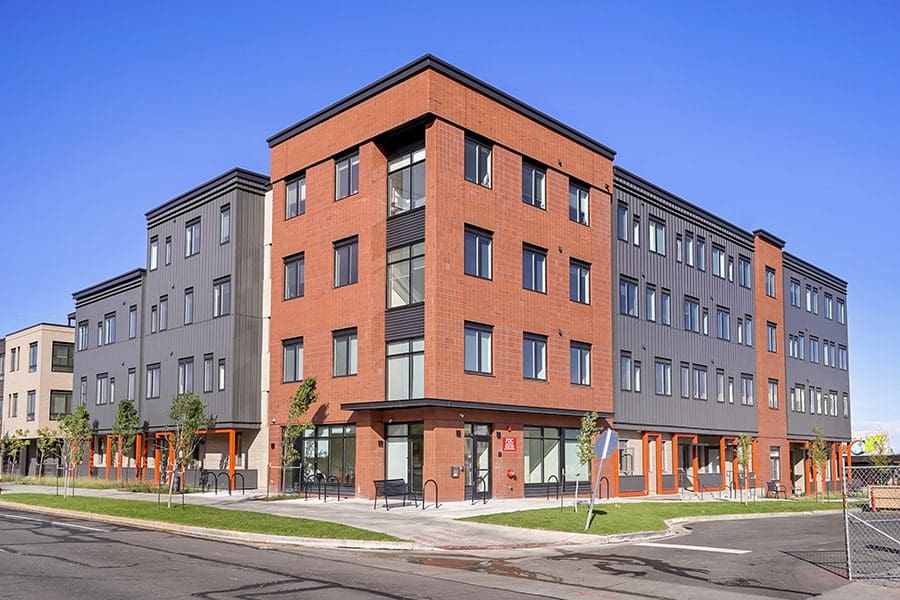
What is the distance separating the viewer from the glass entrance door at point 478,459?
107 ft

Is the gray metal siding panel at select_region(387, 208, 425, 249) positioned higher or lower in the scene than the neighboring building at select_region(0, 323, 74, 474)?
higher

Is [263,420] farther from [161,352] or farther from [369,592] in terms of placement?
[369,592]

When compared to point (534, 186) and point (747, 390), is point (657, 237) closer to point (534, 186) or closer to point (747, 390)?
point (534, 186)

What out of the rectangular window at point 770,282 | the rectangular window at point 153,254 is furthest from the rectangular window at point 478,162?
the rectangular window at point 770,282

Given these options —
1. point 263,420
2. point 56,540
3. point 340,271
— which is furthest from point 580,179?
point 56,540

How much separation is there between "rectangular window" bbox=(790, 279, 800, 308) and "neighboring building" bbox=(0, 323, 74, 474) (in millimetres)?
49887

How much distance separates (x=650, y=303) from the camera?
44.5 metres

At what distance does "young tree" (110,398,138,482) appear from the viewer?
47.6 meters

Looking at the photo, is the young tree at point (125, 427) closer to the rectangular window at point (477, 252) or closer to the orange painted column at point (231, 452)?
the orange painted column at point (231, 452)

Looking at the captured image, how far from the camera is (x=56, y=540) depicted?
19.9 m

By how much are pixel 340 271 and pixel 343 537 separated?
1654cm

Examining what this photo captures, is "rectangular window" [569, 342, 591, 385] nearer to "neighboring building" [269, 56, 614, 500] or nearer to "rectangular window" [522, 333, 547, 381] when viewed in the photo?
"neighboring building" [269, 56, 614, 500]

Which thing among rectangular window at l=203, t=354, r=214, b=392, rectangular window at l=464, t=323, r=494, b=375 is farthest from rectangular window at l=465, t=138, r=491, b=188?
rectangular window at l=203, t=354, r=214, b=392

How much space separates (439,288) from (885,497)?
16.9 m
